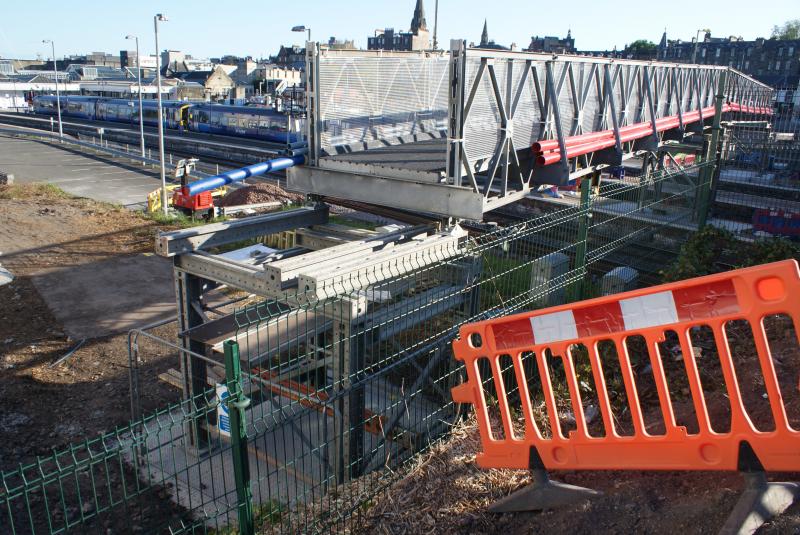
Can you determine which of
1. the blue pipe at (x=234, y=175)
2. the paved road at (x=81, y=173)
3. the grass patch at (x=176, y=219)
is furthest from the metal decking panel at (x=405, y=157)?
the paved road at (x=81, y=173)

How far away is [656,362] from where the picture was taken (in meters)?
3.57

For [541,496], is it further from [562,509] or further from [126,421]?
[126,421]

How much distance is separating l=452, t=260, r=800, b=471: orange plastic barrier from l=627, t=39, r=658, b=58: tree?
3835 inches

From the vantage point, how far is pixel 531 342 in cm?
405

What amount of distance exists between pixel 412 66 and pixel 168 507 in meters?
6.53

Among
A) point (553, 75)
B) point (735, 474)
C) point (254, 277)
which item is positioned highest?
point (553, 75)

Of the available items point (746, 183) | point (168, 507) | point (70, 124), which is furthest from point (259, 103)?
point (168, 507)

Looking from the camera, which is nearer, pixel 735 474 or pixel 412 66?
pixel 735 474

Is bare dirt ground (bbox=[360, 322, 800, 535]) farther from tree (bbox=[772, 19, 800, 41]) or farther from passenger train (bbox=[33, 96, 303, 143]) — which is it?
tree (bbox=[772, 19, 800, 41])

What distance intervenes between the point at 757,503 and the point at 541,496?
116 cm

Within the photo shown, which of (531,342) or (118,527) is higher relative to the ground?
(531,342)

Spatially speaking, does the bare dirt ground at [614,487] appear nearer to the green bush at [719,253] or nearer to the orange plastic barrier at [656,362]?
the orange plastic barrier at [656,362]

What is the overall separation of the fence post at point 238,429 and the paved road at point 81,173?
74.0 feet

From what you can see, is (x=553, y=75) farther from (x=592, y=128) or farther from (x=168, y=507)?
(x=168, y=507)
